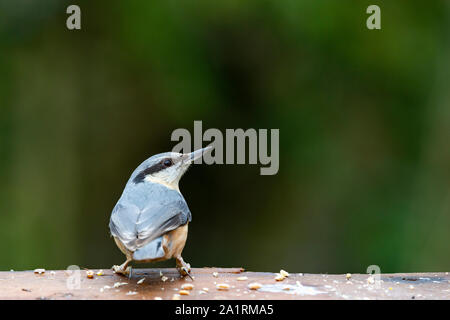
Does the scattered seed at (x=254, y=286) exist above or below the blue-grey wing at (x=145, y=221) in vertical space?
below

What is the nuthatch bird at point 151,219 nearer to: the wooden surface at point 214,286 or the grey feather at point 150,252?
the grey feather at point 150,252

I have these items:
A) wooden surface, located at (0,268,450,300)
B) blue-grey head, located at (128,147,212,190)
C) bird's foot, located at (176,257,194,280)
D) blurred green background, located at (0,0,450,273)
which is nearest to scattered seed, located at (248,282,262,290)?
wooden surface, located at (0,268,450,300)

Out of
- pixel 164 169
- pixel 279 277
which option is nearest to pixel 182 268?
pixel 279 277

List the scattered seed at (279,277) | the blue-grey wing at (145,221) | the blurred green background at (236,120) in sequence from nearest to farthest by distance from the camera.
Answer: the blue-grey wing at (145,221) → the scattered seed at (279,277) → the blurred green background at (236,120)

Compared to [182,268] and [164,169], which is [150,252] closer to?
[182,268]

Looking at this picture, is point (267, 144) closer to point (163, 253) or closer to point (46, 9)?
point (46, 9)

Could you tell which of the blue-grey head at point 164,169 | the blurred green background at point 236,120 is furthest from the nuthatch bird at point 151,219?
the blurred green background at point 236,120
